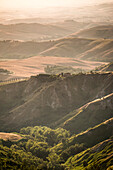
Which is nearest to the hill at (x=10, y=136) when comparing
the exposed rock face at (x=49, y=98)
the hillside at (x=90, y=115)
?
the exposed rock face at (x=49, y=98)

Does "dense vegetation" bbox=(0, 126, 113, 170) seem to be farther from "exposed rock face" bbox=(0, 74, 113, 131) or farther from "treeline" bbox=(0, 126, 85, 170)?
"exposed rock face" bbox=(0, 74, 113, 131)

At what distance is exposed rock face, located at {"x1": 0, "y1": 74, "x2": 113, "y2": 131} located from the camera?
103188 mm

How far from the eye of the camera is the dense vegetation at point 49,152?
249 feet

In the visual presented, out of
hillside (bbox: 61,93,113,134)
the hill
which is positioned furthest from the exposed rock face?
the hill

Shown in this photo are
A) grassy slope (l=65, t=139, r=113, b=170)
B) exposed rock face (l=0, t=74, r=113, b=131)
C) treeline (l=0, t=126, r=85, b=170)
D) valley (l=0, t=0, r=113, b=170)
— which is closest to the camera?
grassy slope (l=65, t=139, r=113, b=170)

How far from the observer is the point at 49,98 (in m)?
108

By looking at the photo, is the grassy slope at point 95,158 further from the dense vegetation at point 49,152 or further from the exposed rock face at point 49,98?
the exposed rock face at point 49,98

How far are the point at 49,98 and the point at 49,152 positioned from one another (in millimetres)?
26314

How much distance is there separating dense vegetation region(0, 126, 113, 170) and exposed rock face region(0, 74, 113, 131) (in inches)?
306

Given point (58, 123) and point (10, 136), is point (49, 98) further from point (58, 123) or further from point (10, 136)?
point (10, 136)

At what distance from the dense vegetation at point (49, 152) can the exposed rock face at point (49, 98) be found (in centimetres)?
778

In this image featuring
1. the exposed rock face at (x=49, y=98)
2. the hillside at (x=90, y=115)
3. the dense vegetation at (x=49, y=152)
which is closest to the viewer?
the dense vegetation at (x=49, y=152)

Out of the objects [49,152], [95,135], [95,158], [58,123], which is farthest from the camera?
[58,123]

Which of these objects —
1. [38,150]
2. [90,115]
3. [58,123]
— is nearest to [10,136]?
[38,150]
